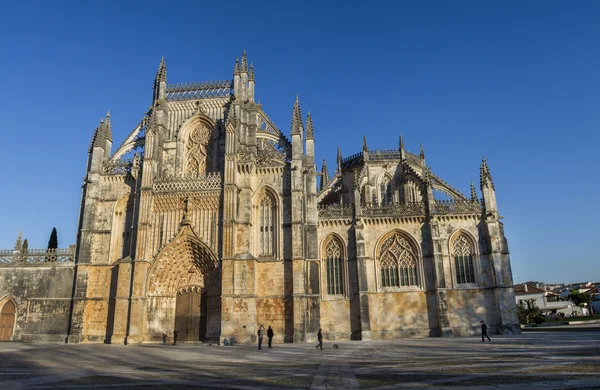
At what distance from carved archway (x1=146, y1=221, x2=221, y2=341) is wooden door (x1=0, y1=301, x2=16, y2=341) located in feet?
34.7

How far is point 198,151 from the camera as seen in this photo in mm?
35156

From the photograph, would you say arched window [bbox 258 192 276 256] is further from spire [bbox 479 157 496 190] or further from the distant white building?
the distant white building

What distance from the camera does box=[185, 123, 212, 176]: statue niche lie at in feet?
114

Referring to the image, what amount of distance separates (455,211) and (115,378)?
27928 mm

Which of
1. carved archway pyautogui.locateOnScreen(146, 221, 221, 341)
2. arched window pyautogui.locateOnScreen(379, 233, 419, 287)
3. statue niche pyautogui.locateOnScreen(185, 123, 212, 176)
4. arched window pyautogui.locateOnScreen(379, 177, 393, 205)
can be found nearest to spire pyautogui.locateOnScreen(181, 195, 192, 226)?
carved archway pyautogui.locateOnScreen(146, 221, 221, 341)

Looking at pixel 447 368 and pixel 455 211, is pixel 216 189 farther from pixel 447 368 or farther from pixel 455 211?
pixel 447 368

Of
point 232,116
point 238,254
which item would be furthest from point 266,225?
point 232,116

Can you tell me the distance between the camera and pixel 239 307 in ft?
93.8

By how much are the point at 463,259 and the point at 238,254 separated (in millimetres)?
17172

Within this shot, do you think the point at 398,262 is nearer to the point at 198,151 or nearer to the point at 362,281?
the point at 362,281

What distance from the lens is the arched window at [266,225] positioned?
31312 mm

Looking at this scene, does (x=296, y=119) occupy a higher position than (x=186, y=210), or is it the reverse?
(x=296, y=119)

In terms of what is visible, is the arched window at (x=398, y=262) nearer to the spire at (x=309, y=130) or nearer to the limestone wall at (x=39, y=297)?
the spire at (x=309, y=130)

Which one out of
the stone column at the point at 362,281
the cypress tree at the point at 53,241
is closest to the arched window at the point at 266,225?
the stone column at the point at 362,281
